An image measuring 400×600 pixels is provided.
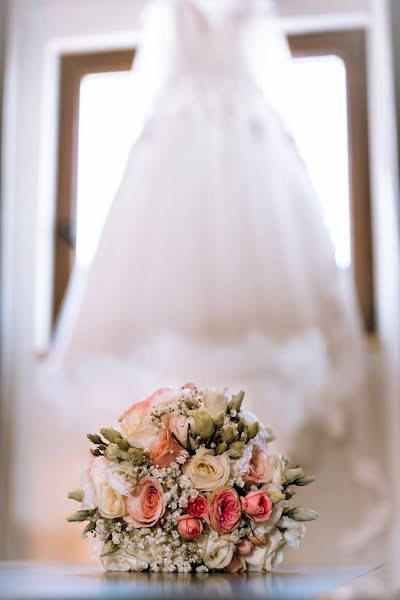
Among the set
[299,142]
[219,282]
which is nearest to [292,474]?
[219,282]

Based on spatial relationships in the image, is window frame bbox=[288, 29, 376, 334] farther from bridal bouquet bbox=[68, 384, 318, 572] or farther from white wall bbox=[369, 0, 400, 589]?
bridal bouquet bbox=[68, 384, 318, 572]

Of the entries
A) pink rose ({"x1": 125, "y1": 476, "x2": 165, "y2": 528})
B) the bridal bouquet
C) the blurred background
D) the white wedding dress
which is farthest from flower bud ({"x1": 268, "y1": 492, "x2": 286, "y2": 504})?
the blurred background

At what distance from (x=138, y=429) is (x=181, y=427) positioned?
0.14 feet

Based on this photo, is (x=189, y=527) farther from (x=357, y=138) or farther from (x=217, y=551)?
(x=357, y=138)

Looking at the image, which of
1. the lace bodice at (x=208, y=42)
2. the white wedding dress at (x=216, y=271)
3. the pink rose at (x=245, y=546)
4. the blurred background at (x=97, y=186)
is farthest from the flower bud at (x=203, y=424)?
the lace bodice at (x=208, y=42)

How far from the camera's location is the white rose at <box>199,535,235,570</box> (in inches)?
32.0

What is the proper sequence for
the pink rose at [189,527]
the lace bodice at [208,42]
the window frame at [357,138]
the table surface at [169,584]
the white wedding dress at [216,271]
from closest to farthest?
the table surface at [169,584]
the pink rose at [189,527]
the white wedding dress at [216,271]
the lace bodice at [208,42]
the window frame at [357,138]

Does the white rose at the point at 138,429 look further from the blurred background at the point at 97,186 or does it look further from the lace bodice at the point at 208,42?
the lace bodice at the point at 208,42

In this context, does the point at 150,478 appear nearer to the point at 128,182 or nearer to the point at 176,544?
the point at 176,544

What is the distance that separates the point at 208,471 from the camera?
820 millimetres

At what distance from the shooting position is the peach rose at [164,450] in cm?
83

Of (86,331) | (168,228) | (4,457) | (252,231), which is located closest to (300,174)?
(252,231)

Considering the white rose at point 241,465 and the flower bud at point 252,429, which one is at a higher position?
the flower bud at point 252,429

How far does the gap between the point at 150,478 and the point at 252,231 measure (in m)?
1.41
